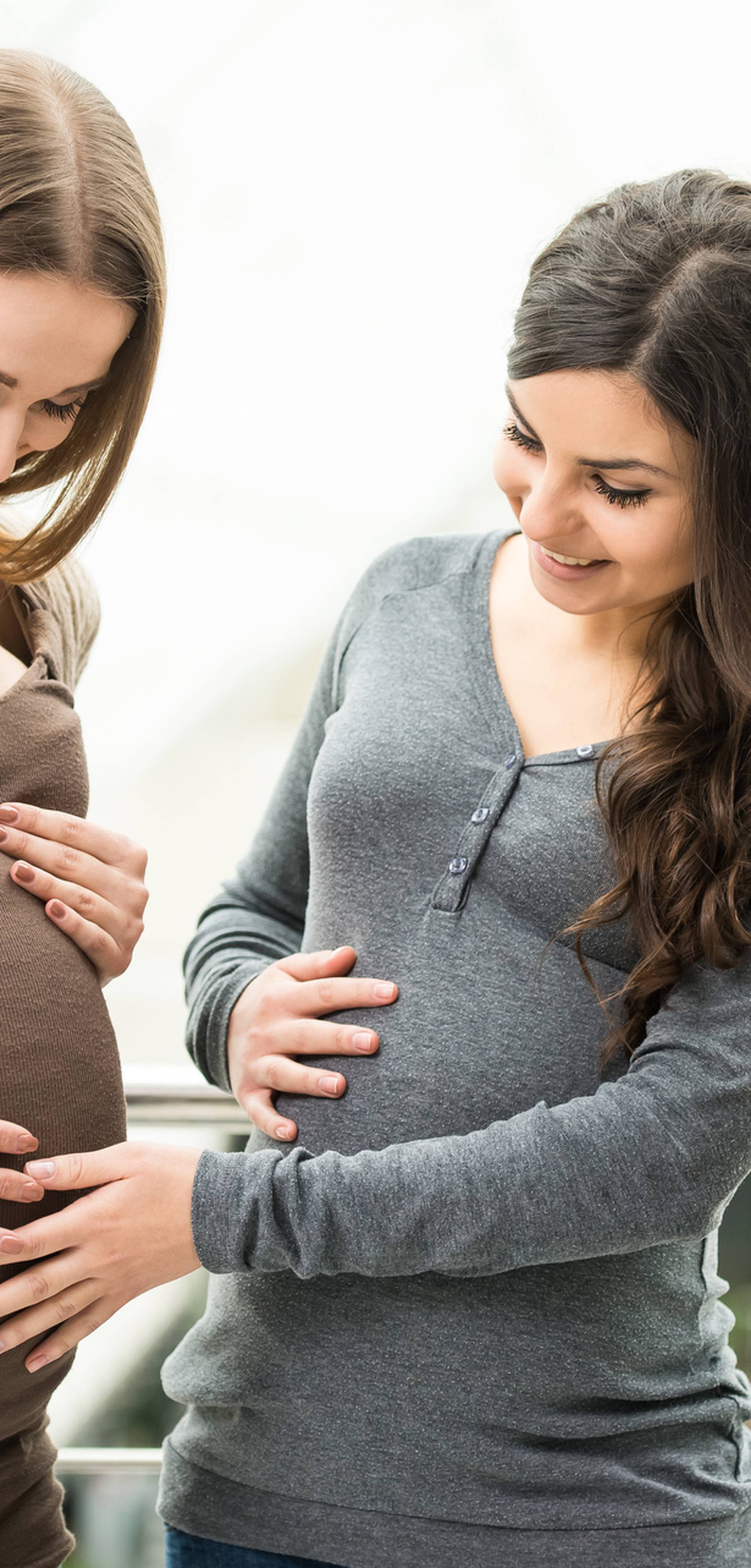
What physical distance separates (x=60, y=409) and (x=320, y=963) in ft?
1.64

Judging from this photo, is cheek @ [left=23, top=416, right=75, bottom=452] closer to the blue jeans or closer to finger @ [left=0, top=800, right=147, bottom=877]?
finger @ [left=0, top=800, right=147, bottom=877]

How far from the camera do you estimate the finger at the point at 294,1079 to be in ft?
3.44

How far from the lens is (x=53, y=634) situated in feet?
3.72

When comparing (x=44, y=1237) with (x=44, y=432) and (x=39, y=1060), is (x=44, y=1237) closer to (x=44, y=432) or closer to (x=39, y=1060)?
(x=39, y=1060)

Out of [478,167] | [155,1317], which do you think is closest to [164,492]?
[478,167]

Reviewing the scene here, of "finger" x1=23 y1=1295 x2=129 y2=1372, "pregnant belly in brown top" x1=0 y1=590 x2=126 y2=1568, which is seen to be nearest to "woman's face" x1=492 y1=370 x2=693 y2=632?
"pregnant belly in brown top" x1=0 y1=590 x2=126 y2=1568

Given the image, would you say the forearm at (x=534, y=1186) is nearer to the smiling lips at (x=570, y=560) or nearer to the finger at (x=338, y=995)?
the finger at (x=338, y=995)

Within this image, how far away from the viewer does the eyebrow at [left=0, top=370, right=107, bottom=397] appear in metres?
0.90

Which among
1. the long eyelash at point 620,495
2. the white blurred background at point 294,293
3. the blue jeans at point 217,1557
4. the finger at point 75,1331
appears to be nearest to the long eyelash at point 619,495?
the long eyelash at point 620,495

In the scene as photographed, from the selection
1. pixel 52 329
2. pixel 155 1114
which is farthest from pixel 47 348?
pixel 155 1114

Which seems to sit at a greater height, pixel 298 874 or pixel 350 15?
pixel 350 15

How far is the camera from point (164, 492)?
3.49 metres

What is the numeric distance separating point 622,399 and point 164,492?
8.87ft

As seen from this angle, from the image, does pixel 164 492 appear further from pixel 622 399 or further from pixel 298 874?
pixel 622 399
